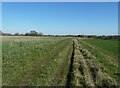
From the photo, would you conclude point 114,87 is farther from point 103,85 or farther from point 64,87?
point 64,87

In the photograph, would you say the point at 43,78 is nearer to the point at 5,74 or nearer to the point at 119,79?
the point at 5,74

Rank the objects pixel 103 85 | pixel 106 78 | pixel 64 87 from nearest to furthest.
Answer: pixel 64 87 → pixel 103 85 → pixel 106 78

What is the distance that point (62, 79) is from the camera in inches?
523

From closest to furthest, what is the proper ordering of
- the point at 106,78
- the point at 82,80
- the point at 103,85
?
the point at 103,85, the point at 82,80, the point at 106,78

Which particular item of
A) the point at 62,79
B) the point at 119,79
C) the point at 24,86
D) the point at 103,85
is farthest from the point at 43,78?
the point at 119,79

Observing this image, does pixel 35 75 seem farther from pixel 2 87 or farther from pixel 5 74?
pixel 2 87

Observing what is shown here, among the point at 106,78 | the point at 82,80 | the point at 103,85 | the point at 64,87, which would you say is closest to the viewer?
the point at 64,87

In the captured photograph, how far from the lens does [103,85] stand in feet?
40.4

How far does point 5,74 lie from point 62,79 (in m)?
3.71

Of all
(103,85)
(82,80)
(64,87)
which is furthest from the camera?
(82,80)

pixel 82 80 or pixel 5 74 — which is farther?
pixel 5 74

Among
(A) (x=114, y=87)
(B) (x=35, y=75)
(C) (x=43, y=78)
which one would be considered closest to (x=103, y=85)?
(A) (x=114, y=87)

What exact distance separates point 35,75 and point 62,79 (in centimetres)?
203

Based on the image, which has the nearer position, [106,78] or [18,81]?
[18,81]
